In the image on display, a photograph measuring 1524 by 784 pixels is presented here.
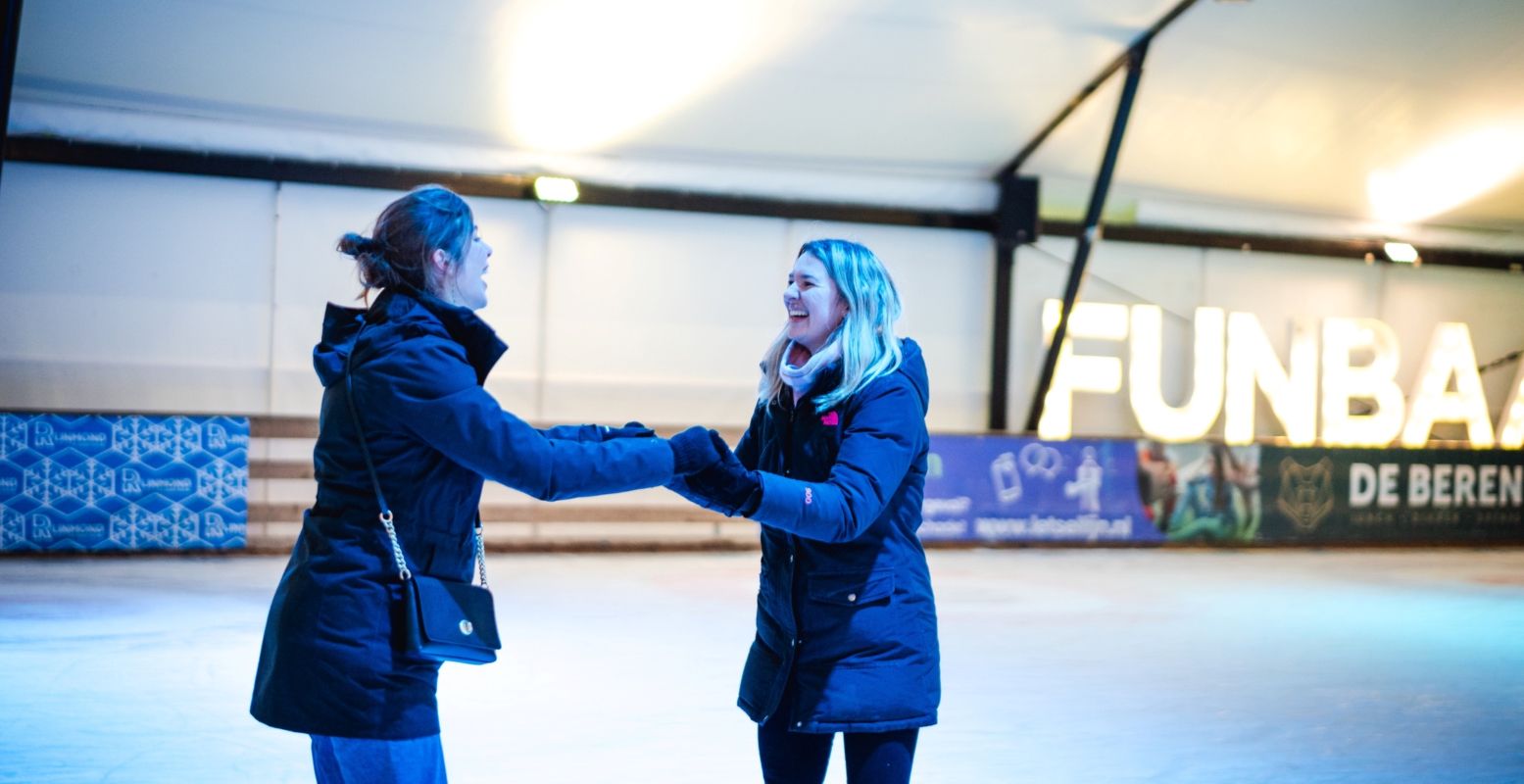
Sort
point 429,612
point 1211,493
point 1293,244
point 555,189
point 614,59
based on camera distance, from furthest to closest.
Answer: point 1293,244 < point 1211,493 < point 555,189 < point 614,59 < point 429,612

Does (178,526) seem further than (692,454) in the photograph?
Yes

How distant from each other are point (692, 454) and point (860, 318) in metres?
0.44

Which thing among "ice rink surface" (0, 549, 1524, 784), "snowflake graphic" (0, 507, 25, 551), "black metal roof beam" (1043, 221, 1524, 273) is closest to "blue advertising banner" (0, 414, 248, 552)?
"snowflake graphic" (0, 507, 25, 551)

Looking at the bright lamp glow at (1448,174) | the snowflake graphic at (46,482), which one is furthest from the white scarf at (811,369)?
the bright lamp glow at (1448,174)

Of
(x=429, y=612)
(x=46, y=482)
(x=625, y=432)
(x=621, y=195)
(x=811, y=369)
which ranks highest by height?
(x=621, y=195)

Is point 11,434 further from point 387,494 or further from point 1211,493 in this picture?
point 1211,493

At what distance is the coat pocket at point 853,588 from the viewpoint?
2.34 meters

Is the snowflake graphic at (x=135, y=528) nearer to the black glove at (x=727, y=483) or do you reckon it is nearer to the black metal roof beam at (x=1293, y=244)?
the black metal roof beam at (x=1293, y=244)

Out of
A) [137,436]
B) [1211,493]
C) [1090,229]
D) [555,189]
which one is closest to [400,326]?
[137,436]

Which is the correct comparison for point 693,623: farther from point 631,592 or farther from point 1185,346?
point 1185,346

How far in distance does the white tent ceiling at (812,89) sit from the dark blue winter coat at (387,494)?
26.1 ft

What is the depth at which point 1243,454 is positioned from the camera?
12359 millimetres

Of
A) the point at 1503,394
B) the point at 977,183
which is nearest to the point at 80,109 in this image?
the point at 977,183

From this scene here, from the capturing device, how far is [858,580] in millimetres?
2352
